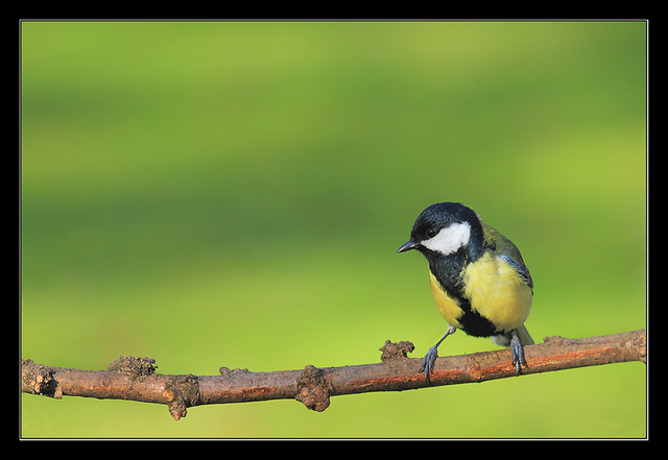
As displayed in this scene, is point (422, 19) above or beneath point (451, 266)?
above

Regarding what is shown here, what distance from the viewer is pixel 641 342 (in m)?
1.11

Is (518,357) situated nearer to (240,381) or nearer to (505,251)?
(505,251)

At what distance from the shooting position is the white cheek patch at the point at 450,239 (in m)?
1.16

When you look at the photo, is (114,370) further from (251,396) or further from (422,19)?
(422,19)

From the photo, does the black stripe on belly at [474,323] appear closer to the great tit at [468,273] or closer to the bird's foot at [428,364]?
the great tit at [468,273]

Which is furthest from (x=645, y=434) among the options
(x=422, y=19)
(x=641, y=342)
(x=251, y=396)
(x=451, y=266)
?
(x=422, y=19)

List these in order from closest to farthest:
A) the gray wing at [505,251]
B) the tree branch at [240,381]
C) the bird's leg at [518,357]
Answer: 1. the tree branch at [240,381]
2. the bird's leg at [518,357]
3. the gray wing at [505,251]

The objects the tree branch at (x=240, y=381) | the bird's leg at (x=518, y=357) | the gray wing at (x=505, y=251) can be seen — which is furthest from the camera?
the gray wing at (x=505, y=251)

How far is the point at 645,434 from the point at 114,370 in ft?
3.24

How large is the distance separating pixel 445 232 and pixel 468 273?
0.33 feet

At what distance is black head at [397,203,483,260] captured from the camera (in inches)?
45.2

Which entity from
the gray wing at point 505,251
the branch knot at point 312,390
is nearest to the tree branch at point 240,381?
the branch knot at point 312,390

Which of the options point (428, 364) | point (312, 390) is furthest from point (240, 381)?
point (428, 364)

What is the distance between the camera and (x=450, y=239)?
3.85ft
